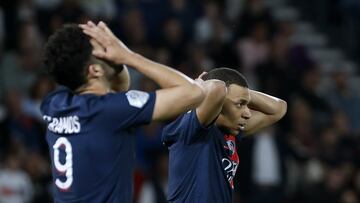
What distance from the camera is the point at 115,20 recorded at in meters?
12.6

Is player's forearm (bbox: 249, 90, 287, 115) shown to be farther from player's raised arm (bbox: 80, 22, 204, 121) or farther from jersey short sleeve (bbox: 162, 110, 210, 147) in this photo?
player's raised arm (bbox: 80, 22, 204, 121)

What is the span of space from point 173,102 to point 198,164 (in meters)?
0.98

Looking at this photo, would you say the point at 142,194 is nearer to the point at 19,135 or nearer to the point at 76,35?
the point at 19,135

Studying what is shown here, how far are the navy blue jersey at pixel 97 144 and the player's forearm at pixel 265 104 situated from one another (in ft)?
4.95

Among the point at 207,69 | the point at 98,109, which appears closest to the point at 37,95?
the point at 207,69

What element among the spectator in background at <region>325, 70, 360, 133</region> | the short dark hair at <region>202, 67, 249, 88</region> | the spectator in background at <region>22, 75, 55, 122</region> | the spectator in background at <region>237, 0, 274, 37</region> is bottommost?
the short dark hair at <region>202, 67, 249, 88</region>

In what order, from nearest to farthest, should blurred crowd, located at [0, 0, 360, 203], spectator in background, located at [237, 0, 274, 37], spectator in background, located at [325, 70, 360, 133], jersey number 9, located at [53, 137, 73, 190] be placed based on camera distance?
jersey number 9, located at [53, 137, 73, 190], blurred crowd, located at [0, 0, 360, 203], spectator in background, located at [325, 70, 360, 133], spectator in background, located at [237, 0, 274, 37]

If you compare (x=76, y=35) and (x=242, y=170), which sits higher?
(x=242, y=170)

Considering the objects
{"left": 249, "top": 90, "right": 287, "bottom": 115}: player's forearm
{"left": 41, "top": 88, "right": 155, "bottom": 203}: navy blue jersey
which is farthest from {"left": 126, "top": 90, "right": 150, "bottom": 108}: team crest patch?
{"left": 249, "top": 90, "right": 287, "bottom": 115}: player's forearm

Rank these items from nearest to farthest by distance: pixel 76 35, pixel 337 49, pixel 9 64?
pixel 76 35 < pixel 9 64 < pixel 337 49

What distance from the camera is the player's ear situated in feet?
14.9

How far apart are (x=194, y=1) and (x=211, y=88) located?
8.86 metres

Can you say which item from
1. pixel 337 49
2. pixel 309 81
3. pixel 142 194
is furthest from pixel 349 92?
pixel 142 194

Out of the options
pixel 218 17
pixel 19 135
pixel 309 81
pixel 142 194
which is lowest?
pixel 142 194
